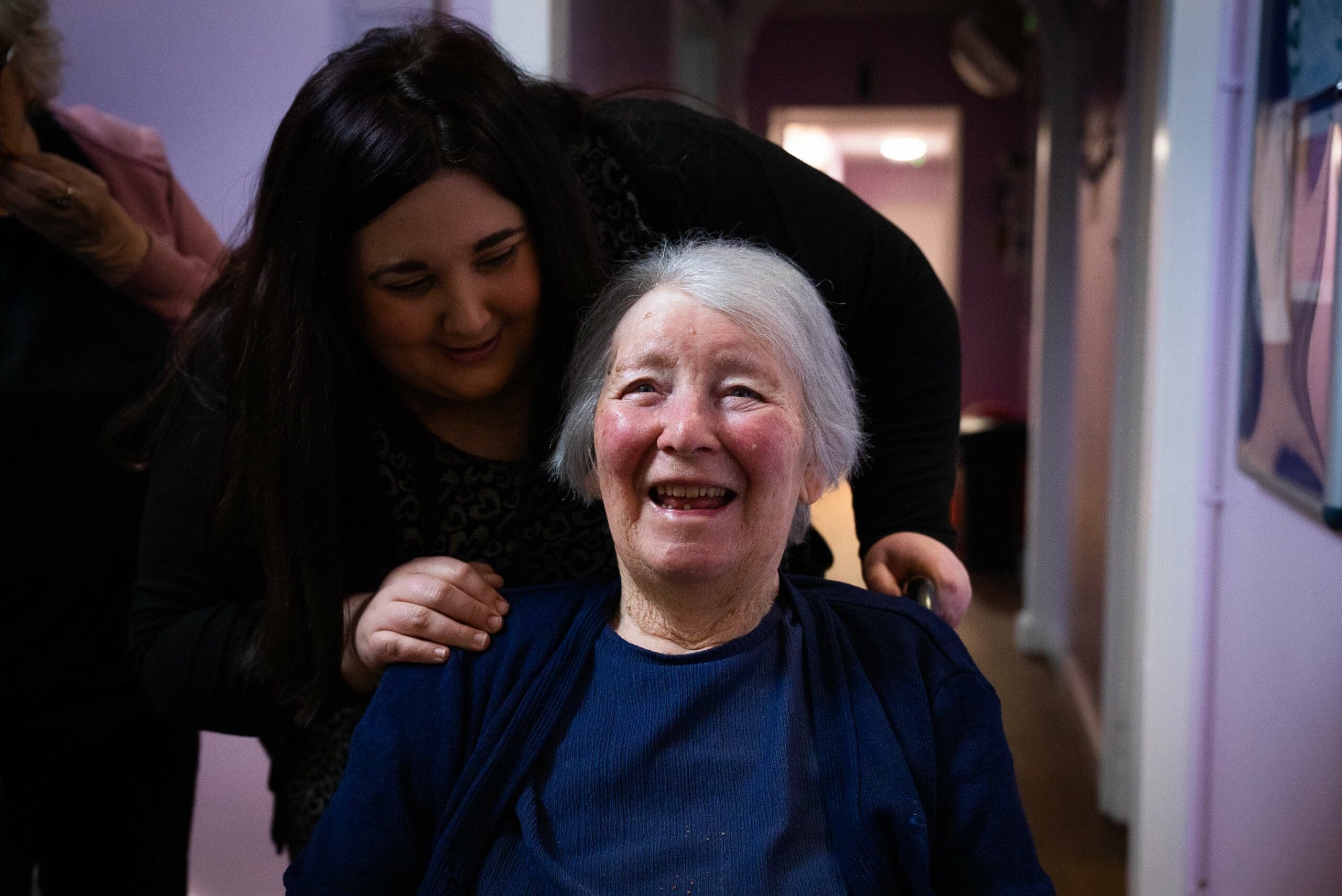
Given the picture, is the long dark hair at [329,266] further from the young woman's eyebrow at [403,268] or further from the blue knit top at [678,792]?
the blue knit top at [678,792]

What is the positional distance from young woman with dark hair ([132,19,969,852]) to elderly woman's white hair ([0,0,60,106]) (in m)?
0.35

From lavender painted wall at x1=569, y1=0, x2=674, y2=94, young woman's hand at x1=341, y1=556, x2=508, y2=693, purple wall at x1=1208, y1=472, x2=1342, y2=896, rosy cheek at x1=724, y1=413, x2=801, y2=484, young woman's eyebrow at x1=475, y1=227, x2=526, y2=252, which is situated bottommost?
purple wall at x1=1208, y1=472, x2=1342, y2=896

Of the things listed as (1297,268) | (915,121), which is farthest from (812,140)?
(1297,268)

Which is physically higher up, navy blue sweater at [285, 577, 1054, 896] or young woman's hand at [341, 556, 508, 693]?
young woman's hand at [341, 556, 508, 693]

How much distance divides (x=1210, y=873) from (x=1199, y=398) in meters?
0.93

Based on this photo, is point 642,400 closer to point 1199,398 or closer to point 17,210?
point 17,210

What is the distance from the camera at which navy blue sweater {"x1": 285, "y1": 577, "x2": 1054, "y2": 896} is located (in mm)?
1048

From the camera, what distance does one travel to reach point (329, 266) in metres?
1.13

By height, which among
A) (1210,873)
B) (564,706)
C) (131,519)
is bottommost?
(1210,873)

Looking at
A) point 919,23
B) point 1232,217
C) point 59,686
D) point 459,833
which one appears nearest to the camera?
point 459,833

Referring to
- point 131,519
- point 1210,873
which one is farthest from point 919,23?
point 131,519

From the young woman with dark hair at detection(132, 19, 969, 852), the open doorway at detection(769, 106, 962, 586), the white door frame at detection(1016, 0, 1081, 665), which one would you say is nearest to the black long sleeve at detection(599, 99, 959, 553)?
the young woman with dark hair at detection(132, 19, 969, 852)

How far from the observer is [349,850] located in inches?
41.9

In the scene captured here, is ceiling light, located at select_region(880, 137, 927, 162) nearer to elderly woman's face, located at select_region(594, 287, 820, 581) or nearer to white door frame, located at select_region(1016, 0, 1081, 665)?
white door frame, located at select_region(1016, 0, 1081, 665)
